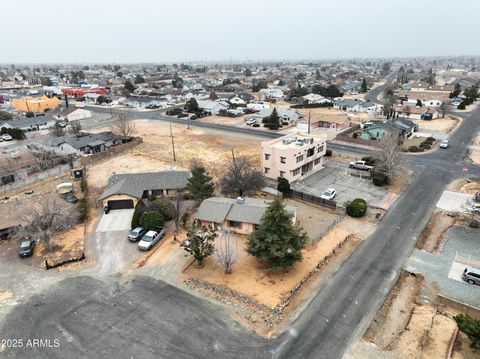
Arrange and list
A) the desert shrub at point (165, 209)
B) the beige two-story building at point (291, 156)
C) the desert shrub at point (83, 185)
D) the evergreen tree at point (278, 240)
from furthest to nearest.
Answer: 1. the beige two-story building at point (291, 156)
2. the desert shrub at point (83, 185)
3. the desert shrub at point (165, 209)
4. the evergreen tree at point (278, 240)

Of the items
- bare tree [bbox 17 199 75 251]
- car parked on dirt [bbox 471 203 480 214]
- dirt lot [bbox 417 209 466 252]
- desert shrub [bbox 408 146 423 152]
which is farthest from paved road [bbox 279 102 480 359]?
bare tree [bbox 17 199 75 251]

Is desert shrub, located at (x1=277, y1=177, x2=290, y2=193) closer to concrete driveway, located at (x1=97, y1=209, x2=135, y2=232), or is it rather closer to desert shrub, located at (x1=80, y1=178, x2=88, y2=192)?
concrete driveway, located at (x1=97, y1=209, x2=135, y2=232)

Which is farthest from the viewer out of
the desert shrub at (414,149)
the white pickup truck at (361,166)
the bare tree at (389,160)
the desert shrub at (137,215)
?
the desert shrub at (414,149)

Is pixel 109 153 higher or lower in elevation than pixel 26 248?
higher

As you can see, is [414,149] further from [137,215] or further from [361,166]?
[137,215]

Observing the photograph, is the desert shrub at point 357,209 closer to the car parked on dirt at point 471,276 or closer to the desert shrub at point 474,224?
the desert shrub at point 474,224

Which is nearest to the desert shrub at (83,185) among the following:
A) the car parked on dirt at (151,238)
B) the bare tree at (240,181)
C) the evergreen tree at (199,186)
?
the evergreen tree at (199,186)

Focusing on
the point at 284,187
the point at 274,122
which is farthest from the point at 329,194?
the point at 274,122
